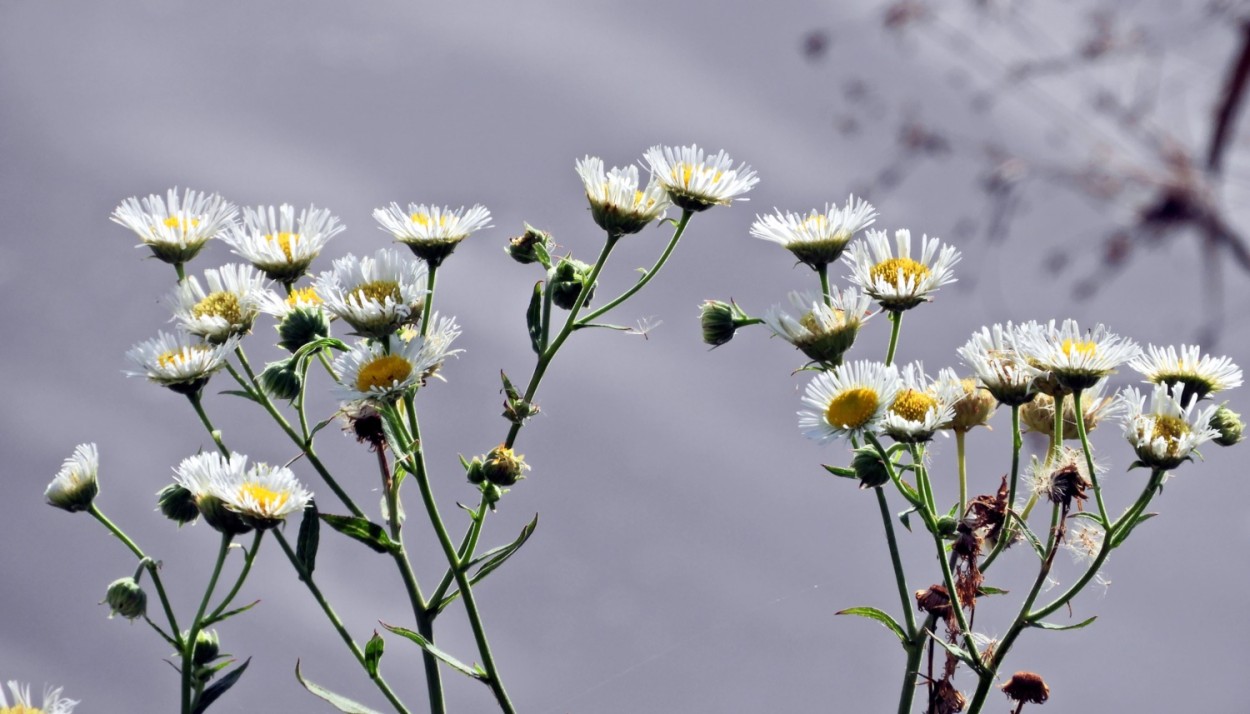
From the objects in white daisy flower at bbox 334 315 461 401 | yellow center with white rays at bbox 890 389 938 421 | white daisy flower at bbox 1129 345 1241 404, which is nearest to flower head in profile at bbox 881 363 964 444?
yellow center with white rays at bbox 890 389 938 421

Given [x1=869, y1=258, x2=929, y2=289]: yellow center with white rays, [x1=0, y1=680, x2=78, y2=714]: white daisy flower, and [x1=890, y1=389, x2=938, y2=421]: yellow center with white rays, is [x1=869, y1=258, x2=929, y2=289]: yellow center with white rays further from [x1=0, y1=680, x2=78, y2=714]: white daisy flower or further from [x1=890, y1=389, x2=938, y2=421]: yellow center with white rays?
[x1=0, y1=680, x2=78, y2=714]: white daisy flower

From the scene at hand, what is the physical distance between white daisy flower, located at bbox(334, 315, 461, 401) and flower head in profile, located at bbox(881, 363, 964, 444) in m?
0.23

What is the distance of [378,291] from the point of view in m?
0.72

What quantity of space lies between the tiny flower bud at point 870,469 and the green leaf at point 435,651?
215 mm

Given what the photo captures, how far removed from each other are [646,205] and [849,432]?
0.61ft

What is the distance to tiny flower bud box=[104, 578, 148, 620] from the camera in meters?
0.73

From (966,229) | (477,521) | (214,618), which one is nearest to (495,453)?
(477,521)

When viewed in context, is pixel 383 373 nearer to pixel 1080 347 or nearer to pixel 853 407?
pixel 853 407

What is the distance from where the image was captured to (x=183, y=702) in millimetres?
696

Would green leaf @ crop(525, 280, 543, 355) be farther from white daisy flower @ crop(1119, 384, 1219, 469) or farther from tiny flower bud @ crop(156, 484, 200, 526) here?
white daisy flower @ crop(1119, 384, 1219, 469)

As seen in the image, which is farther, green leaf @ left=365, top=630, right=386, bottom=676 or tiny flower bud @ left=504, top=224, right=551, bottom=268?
tiny flower bud @ left=504, top=224, right=551, bottom=268

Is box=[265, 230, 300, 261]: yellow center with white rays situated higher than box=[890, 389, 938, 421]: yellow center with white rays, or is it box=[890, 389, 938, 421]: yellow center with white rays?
box=[265, 230, 300, 261]: yellow center with white rays

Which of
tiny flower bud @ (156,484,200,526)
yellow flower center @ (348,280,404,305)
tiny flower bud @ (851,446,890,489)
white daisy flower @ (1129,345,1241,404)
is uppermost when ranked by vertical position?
white daisy flower @ (1129,345,1241,404)

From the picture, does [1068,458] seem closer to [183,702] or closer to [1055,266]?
[1055,266]
